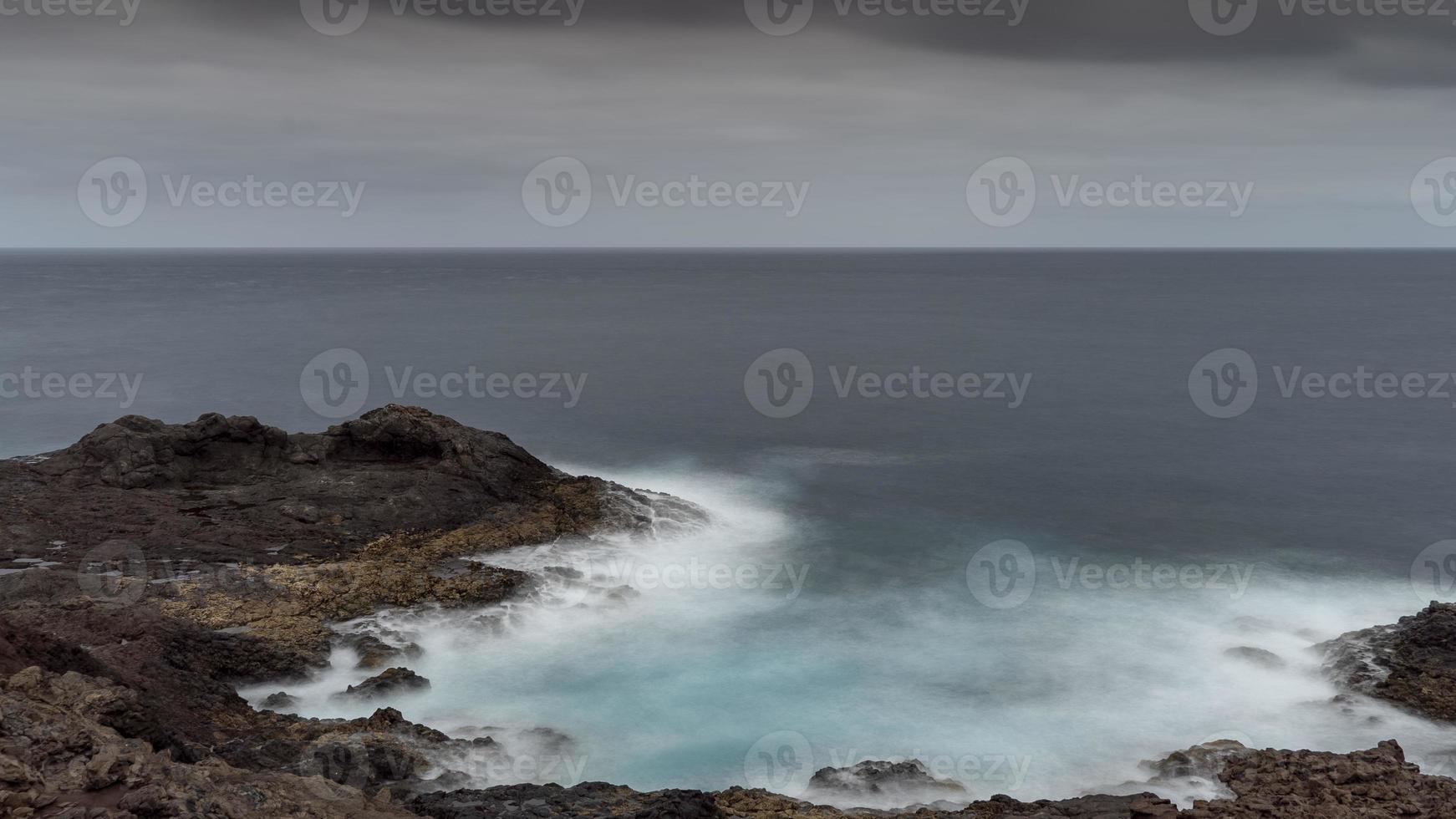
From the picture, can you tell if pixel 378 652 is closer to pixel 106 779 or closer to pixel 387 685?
pixel 387 685

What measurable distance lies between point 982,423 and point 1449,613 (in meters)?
37.5

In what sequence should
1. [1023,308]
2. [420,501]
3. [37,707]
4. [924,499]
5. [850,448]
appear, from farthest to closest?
[1023,308], [850,448], [924,499], [420,501], [37,707]

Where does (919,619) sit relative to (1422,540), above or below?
below

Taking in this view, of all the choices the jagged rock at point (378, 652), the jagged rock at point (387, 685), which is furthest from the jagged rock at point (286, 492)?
the jagged rock at point (387, 685)

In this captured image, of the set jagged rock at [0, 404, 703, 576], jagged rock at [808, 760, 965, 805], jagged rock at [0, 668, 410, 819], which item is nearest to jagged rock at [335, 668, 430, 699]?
jagged rock at [0, 404, 703, 576]

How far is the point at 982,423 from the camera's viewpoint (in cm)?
6450

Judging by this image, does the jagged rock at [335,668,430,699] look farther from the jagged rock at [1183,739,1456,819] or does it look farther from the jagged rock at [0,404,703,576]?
the jagged rock at [1183,739,1456,819]

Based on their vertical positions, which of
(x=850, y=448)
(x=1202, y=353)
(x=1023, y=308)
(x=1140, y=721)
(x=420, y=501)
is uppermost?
(x=1023, y=308)

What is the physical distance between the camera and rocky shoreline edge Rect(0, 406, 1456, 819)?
1589cm

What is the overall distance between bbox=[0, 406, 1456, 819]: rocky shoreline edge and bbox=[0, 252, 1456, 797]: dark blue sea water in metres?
1.95

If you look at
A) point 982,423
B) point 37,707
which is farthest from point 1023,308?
point 37,707

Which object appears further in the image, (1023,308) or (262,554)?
(1023,308)

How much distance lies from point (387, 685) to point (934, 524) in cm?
2442

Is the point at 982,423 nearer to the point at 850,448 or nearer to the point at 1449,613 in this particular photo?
the point at 850,448
